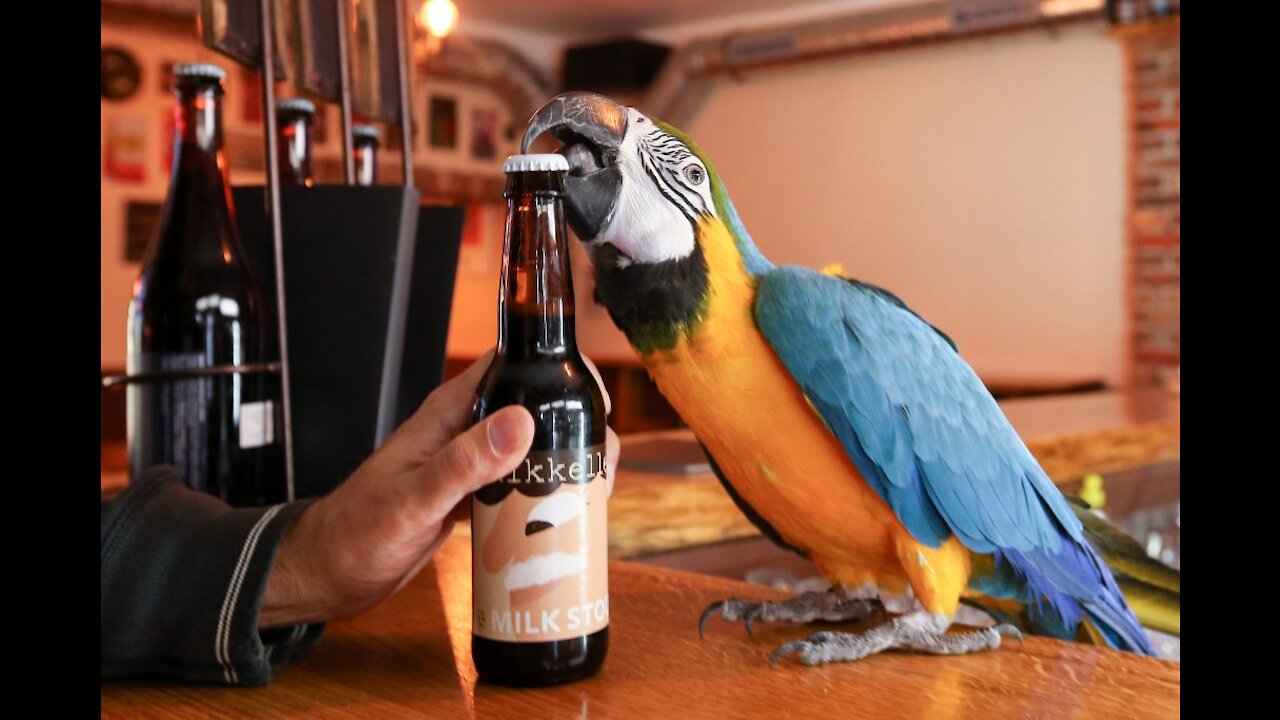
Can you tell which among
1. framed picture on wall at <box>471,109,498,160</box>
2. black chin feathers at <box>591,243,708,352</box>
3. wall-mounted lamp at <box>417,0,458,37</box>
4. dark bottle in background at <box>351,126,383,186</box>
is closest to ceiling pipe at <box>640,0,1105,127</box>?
framed picture on wall at <box>471,109,498,160</box>

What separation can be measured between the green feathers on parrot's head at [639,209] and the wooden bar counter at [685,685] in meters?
0.21

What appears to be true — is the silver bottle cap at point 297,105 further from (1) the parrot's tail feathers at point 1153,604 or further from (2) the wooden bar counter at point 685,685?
(1) the parrot's tail feathers at point 1153,604

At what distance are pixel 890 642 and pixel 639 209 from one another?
1.03 ft

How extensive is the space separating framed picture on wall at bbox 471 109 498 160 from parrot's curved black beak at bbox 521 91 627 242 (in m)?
5.33

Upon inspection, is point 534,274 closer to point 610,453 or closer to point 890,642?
point 610,453

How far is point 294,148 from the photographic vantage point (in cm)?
106

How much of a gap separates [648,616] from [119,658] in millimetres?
347

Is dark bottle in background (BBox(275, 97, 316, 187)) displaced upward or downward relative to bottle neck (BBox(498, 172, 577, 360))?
upward

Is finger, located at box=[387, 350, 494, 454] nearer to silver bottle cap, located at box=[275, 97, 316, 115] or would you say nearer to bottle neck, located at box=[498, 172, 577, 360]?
bottle neck, located at box=[498, 172, 577, 360]

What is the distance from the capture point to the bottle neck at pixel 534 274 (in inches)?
23.7

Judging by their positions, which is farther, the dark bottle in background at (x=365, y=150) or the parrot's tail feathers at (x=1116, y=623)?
the dark bottle in background at (x=365, y=150)

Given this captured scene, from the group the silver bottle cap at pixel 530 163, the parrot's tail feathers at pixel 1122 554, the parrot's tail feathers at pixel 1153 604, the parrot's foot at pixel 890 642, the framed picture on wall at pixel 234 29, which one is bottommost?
the parrot's tail feathers at pixel 1153 604

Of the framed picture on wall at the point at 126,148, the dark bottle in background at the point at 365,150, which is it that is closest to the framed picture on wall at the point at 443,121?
the framed picture on wall at the point at 126,148

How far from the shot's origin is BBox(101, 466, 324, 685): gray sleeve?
2.10 feet
